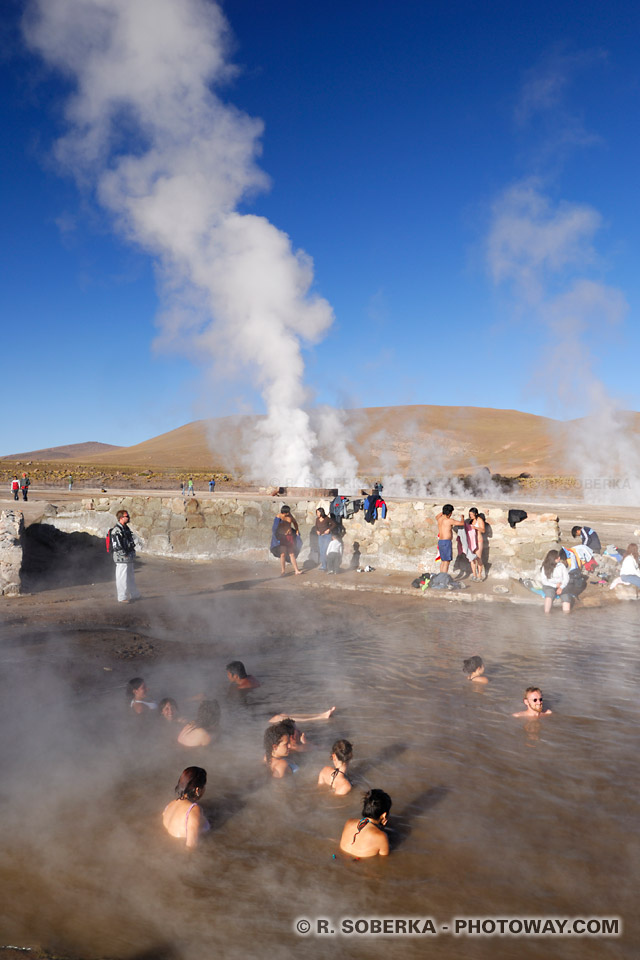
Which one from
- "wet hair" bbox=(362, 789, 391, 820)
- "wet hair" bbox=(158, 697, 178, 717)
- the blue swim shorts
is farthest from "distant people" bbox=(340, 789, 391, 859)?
the blue swim shorts

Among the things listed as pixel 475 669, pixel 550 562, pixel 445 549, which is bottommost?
pixel 475 669

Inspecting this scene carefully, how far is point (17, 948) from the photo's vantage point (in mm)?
2826

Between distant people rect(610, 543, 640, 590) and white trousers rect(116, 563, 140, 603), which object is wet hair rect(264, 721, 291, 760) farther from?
distant people rect(610, 543, 640, 590)

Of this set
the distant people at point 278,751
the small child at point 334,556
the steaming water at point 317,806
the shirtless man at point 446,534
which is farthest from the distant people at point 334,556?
the distant people at point 278,751

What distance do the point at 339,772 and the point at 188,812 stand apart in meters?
1.19

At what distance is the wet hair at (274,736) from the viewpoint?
477cm

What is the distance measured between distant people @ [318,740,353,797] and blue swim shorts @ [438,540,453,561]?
6773 millimetres

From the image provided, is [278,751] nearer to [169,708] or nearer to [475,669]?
[169,708]

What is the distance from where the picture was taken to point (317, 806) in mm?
4324

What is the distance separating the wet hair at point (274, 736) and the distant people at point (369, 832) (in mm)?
1010

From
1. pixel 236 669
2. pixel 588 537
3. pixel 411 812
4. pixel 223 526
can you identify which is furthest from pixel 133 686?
pixel 588 537

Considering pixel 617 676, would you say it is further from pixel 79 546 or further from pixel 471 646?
pixel 79 546

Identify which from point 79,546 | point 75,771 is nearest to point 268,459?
point 79,546

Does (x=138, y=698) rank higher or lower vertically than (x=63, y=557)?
lower
